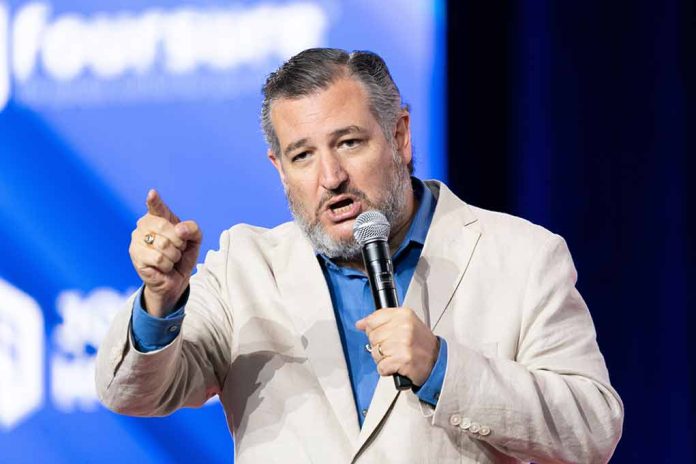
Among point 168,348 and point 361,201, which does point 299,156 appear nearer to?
point 361,201

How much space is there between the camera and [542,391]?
2.01 m

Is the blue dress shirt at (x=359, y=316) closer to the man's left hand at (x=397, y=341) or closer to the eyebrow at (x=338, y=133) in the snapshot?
the man's left hand at (x=397, y=341)

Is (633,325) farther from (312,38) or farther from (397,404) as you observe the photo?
(397,404)

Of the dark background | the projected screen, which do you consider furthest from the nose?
the dark background

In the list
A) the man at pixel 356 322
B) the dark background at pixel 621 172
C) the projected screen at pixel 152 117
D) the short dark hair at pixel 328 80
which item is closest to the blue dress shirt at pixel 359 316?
the man at pixel 356 322

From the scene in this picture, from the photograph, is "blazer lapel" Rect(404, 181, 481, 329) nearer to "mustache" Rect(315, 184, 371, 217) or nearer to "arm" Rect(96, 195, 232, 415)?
"mustache" Rect(315, 184, 371, 217)

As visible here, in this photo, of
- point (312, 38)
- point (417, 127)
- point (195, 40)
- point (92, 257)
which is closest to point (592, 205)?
point (417, 127)

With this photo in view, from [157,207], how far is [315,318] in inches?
17.8

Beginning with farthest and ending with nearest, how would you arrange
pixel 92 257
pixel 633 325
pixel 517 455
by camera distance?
1. pixel 633 325
2. pixel 92 257
3. pixel 517 455

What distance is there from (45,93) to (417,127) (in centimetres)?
112

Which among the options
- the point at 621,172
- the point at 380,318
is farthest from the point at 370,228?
the point at 621,172

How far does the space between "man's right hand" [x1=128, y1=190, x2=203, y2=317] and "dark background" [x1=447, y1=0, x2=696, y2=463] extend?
5.56 ft

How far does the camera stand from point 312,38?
331cm

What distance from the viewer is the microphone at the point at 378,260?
6.23ft
